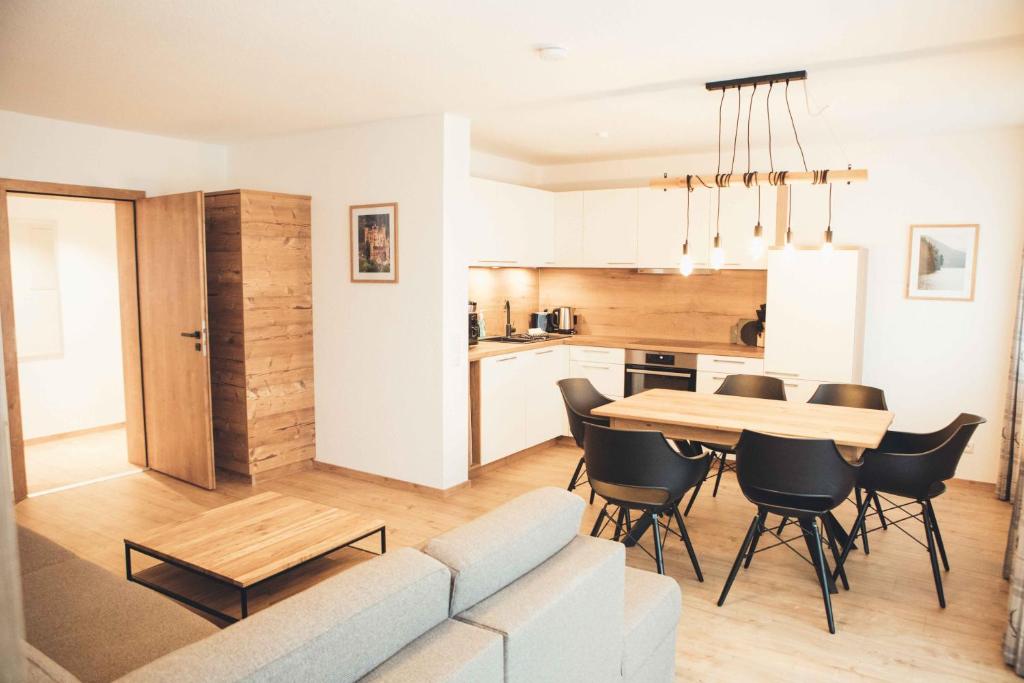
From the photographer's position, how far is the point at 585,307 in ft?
22.8

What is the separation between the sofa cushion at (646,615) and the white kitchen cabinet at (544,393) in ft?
10.6

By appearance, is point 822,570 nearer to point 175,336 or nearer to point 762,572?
point 762,572

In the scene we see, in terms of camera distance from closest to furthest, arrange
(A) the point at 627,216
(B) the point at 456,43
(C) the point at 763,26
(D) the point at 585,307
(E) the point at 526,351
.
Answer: (C) the point at 763,26 → (B) the point at 456,43 → (E) the point at 526,351 → (A) the point at 627,216 → (D) the point at 585,307

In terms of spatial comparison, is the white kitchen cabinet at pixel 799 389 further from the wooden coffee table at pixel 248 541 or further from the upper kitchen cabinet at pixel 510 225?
the wooden coffee table at pixel 248 541

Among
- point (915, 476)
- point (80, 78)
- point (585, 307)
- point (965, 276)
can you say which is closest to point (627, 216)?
point (585, 307)

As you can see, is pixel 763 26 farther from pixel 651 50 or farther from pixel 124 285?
pixel 124 285

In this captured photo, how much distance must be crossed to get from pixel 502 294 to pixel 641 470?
345cm

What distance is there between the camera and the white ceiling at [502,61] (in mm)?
2826

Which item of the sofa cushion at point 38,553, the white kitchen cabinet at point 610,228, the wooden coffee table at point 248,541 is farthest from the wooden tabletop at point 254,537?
the white kitchen cabinet at point 610,228

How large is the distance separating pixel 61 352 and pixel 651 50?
593cm

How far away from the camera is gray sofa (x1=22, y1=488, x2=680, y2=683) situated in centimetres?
135

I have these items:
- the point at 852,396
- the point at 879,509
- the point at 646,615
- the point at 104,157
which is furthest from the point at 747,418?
the point at 104,157

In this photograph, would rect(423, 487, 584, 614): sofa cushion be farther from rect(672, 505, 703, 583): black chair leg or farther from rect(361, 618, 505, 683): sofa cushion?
rect(672, 505, 703, 583): black chair leg

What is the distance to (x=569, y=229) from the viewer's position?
6.55 metres
